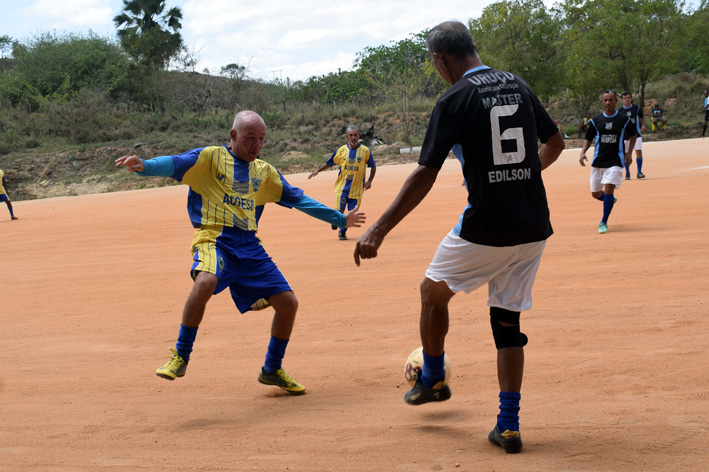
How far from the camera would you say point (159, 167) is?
4.94m

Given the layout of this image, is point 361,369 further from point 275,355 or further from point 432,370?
point 432,370

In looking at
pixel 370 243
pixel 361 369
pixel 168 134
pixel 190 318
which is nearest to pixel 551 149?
pixel 370 243

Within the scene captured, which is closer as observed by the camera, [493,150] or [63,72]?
[493,150]

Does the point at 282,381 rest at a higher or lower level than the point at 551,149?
lower

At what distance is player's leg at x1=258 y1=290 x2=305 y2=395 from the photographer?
16.5ft

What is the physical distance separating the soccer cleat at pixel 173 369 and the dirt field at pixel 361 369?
26 cm

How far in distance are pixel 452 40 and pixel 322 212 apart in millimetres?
1904

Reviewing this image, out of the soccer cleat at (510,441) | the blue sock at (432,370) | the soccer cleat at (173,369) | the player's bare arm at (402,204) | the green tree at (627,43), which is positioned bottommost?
the soccer cleat at (510,441)

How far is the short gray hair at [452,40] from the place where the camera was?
12.1ft

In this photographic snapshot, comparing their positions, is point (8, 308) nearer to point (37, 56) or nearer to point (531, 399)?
point (531, 399)

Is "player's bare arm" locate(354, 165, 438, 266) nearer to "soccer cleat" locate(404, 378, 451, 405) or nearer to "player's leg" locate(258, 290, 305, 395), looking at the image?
"soccer cleat" locate(404, 378, 451, 405)

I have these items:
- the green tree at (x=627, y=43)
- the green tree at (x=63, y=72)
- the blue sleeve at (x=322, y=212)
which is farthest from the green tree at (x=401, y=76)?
the blue sleeve at (x=322, y=212)

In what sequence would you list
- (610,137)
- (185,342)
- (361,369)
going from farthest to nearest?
1. (610,137)
2. (361,369)
3. (185,342)

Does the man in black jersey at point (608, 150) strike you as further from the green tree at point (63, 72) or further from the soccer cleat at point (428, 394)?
the green tree at point (63, 72)
